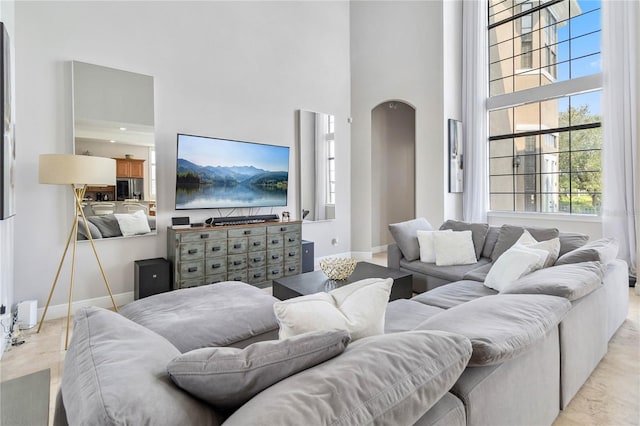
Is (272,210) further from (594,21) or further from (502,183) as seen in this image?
(594,21)

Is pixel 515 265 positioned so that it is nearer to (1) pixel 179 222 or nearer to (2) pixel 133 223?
(1) pixel 179 222

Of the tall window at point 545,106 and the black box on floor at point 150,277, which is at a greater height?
the tall window at point 545,106

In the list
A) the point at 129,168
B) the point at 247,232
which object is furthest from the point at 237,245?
the point at 129,168

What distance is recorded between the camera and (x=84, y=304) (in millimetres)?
3451

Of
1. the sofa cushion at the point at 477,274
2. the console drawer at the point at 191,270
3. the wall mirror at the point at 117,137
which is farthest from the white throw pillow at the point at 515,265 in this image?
the wall mirror at the point at 117,137

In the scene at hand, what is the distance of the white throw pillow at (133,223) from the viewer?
3.64 metres

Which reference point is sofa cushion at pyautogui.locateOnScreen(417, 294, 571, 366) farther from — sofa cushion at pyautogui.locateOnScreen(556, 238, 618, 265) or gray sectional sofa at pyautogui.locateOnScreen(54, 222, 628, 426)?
sofa cushion at pyautogui.locateOnScreen(556, 238, 618, 265)

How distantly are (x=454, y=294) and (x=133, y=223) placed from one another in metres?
3.25

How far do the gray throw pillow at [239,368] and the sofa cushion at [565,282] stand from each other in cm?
141

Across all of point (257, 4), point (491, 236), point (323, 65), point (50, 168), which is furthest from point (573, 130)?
point (50, 168)

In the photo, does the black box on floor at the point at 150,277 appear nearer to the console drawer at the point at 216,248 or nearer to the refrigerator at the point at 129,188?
the console drawer at the point at 216,248

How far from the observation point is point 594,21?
4.63m

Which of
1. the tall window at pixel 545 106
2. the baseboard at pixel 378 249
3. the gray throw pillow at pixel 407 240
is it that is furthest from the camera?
the baseboard at pixel 378 249

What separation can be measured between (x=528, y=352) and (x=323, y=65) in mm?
5158
